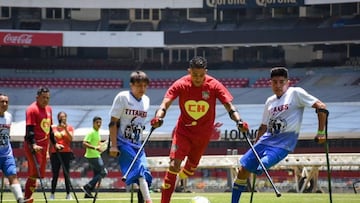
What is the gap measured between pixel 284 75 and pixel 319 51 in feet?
152

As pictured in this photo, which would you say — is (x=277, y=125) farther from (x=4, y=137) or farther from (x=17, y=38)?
(x=17, y=38)

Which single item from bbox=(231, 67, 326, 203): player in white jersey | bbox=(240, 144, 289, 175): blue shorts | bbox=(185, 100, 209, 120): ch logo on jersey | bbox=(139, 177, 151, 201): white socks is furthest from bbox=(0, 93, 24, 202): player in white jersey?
bbox=(240, 144, 289, 175): blue shorts

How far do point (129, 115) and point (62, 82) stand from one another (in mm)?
45916

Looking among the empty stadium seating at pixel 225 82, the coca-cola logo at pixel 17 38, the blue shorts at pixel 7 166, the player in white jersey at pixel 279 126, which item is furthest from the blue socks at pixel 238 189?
the coca-cola logo at pixel 17 38

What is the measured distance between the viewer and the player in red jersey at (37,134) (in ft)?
53.9

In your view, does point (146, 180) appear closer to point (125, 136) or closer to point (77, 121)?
point (125, 136)

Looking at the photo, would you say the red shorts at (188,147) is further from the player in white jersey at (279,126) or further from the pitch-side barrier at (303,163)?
the pitch-side barrier at (303,163)

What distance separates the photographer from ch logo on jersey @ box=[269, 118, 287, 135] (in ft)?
46.6

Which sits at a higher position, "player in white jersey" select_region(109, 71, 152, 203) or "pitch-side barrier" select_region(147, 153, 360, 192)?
"player in white jersey" select_region(109, 71, 152, 203)

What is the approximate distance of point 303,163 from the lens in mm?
27062

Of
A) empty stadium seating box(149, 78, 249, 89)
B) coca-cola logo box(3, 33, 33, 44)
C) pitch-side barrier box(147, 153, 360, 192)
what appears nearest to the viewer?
pitch-side barrier box(147, 153, 360, 192)

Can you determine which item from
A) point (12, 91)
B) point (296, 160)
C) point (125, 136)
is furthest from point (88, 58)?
point (125, 136)

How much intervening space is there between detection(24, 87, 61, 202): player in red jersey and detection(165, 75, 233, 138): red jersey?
3193 mm

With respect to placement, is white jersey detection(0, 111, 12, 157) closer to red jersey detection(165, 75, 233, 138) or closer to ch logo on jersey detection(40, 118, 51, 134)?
ch logo on jersey detection(40, 118, 51, 134)
